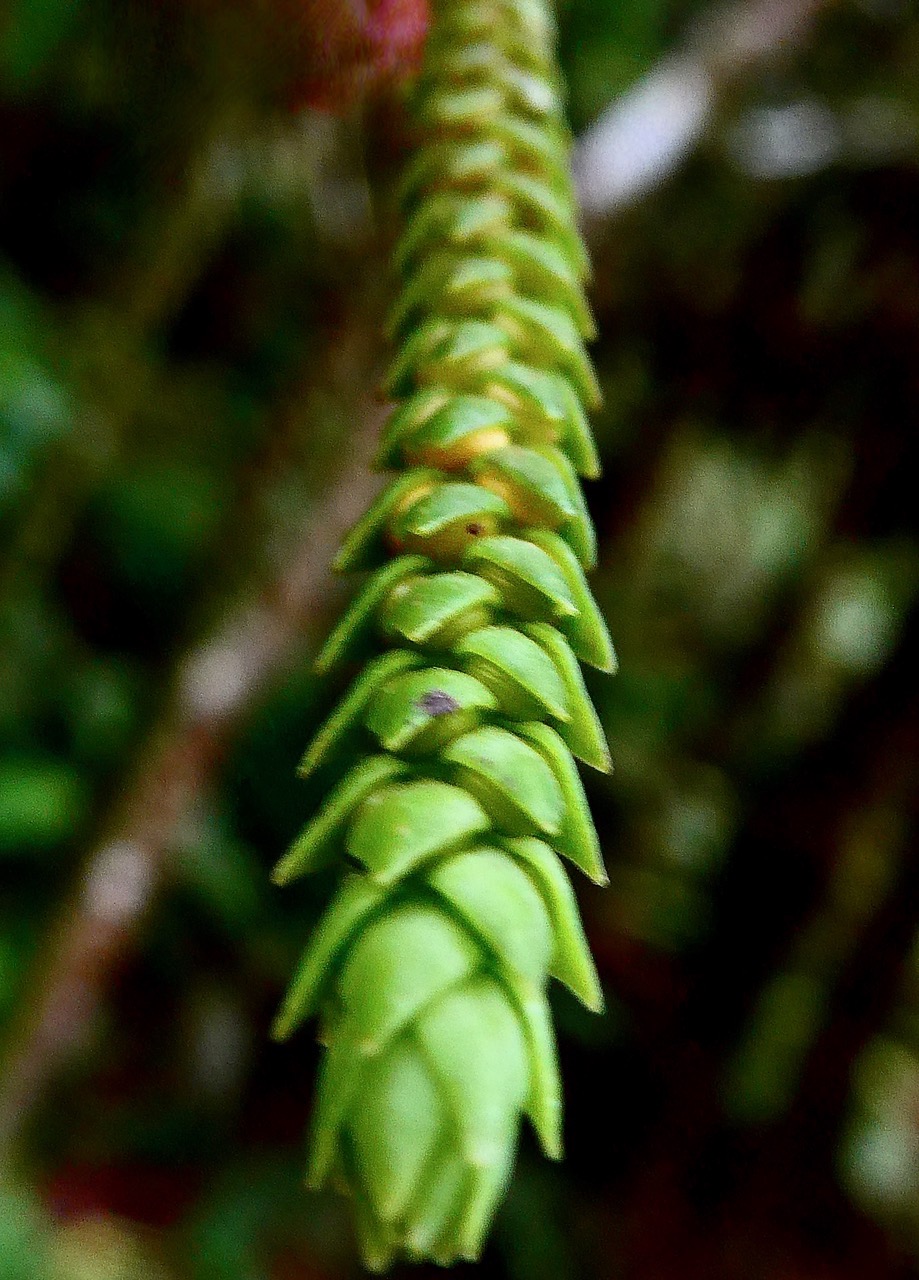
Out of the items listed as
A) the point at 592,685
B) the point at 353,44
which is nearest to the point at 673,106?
the point at 353,44

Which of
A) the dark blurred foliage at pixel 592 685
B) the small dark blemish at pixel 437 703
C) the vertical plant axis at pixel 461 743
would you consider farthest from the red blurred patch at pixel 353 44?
the small dark blemish at pixel 437 703

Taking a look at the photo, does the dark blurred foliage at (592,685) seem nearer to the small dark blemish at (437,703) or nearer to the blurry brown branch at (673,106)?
the blurry brown branch at (673,106)

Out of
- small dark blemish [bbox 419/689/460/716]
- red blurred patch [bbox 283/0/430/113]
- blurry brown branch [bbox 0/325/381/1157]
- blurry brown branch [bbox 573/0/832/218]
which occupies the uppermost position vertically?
blurry brown branch [bbox 573/0/832/218]

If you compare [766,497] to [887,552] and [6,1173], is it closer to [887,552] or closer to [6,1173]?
[887,552]

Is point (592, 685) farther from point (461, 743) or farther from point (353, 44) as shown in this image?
point (461, 743)

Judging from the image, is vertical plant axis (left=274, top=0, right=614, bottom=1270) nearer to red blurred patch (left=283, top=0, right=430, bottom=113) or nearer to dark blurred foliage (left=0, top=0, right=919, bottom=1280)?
red blurred patch (left=283, top=0, right=430, bottom=113)

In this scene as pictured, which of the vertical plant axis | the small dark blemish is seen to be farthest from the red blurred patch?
the small dark blemish

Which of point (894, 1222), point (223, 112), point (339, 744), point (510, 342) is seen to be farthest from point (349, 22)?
point (894, 1222)
